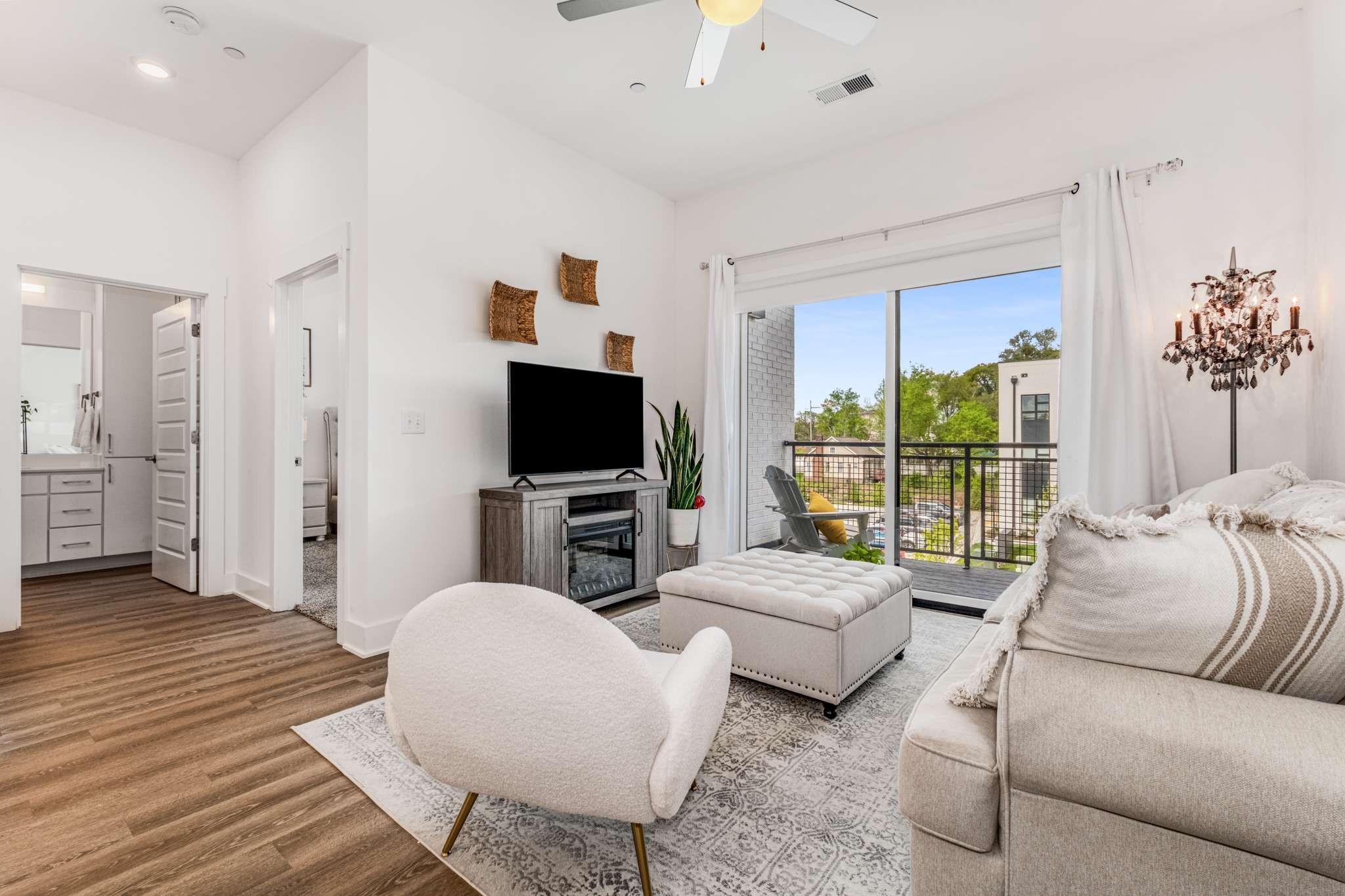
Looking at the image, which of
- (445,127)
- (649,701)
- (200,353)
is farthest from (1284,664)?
(200,353)

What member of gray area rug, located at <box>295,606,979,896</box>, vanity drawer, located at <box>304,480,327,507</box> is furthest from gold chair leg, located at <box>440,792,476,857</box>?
vanity drawer, located at <box>304,480,327,507</box>

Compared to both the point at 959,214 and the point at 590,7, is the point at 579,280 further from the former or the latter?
the point at 959,214

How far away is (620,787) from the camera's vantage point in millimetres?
1183

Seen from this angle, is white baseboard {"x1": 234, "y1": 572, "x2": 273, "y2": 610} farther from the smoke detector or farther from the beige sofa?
the beige sofa

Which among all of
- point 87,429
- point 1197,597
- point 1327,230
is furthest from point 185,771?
point 87,429

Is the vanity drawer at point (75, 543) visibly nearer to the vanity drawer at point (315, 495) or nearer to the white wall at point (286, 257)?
the vanity drawer at point (315, 495)

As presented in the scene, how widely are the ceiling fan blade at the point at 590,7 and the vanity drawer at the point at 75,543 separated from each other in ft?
16.8

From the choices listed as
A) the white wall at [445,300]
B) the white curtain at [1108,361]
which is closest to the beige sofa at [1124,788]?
the white curtain at [1108,361]

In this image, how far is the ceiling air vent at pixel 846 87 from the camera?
10.4 feet

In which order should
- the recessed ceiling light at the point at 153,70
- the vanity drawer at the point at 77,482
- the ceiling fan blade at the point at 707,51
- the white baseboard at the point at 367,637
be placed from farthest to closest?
the vanity drawer at the point at 77,482
the recessed ceiling light at the point at 153,70
the white baseboard at the point at 367,637
the ceiling fan blade at the point at 707,51

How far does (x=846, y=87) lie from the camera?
324 centimetres

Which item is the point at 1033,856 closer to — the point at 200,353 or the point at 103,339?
the point at 200,353

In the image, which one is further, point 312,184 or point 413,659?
point 312,184

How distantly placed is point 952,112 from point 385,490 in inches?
145
